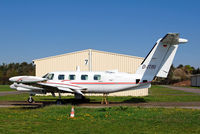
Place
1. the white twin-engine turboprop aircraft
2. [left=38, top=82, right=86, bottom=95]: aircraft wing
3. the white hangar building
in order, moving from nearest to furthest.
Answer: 1. [left=38, top=82, right=86, bottom=95]: aircraft wing
2. the white twin-engine turboprop aircraft
3. the white hangar building

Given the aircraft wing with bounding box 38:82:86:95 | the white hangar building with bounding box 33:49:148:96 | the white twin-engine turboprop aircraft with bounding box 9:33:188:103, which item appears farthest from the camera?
the white hangar building with bounding box 33:49:148:96

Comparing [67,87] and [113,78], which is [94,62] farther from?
[67,87]

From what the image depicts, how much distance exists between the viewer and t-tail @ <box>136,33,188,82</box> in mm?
19275

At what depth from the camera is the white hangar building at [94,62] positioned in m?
27.9

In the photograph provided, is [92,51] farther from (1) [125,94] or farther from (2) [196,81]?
(2) [196,81]

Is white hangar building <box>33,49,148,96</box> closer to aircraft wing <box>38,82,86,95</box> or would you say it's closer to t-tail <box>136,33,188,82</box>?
t-tail <box>136,33,188,82</box>

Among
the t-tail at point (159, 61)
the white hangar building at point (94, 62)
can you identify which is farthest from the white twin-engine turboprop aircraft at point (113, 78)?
the white hangar building at point (94, 62)

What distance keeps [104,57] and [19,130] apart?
65.0 ft

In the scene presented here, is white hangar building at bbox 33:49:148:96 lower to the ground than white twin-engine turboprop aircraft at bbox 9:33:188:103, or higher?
higher

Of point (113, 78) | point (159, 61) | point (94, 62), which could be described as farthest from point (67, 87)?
point (94, 62)

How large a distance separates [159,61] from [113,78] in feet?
13.6

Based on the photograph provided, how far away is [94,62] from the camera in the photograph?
1107 inches

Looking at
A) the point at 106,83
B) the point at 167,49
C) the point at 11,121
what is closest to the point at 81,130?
the point at 11,121

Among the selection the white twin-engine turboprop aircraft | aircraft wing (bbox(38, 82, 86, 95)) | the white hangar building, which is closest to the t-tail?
the white twin-engine turboprop aircraft
